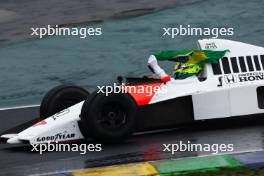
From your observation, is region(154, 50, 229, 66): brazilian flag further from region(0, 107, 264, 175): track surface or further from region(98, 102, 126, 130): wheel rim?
region(98, 102, 126, 130): wheel rim

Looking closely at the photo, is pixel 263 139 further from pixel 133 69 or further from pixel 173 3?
pixel 173 3

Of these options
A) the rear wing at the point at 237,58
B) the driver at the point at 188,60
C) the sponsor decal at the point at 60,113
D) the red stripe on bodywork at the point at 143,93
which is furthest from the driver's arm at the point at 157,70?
the sponsor decal at the point at 60,113

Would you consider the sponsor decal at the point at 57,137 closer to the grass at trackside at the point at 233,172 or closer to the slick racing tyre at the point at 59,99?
the slick racing tyre at the point at 59,99

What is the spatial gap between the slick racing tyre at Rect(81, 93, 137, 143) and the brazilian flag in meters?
1.36

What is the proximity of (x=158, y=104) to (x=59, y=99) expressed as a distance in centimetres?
141

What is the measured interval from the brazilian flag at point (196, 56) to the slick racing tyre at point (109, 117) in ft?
4.46

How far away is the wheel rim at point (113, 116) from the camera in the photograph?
392 inches

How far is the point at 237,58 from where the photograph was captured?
11.0 m

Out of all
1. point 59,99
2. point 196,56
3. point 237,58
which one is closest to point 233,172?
point 196,56

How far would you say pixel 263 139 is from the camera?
32.7ft

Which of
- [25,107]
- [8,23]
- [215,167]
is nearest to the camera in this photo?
[215,167]

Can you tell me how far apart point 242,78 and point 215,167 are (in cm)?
282

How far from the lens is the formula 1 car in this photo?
32.6 feet

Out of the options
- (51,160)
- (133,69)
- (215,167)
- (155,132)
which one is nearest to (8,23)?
(133,69)
